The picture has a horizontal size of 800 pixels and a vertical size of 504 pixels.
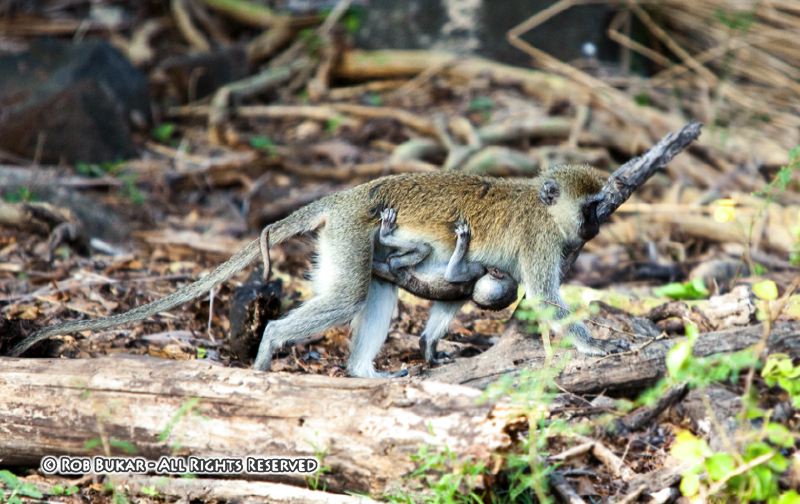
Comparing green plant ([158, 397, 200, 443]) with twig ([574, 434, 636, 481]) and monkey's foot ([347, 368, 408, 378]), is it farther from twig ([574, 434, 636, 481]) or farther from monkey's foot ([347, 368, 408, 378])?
twig ([574, 434, 636, 481])

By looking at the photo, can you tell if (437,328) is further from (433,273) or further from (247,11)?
(247,11)

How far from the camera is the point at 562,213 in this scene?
5.68 m

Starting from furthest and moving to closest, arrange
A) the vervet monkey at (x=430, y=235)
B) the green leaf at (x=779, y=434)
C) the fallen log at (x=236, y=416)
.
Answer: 1. the vervet monkey at (x=430, y=235)
2. the fallen log at (x=236, y=416)
3. the green leaf at (x=779, y=434)

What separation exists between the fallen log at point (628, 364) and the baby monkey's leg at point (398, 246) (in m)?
0.85

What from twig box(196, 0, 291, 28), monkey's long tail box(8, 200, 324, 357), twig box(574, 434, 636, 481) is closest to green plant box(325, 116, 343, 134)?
twig box(196, 0, 291, 28)

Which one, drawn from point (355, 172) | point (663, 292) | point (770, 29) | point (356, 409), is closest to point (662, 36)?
point (770, 29)

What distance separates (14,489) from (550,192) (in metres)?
3.35

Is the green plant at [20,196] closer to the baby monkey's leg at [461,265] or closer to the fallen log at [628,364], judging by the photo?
the baby monkey's leg at [461,265]

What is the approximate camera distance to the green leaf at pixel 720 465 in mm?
3445

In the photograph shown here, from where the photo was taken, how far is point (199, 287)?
5.26 metres

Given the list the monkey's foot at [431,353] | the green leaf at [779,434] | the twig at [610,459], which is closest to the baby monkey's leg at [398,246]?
the monkey's foot at [431,353]

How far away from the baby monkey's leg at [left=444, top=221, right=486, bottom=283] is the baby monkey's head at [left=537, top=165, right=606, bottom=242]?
55cm

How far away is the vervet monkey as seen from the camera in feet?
17.5

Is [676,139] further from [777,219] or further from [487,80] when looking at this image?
[487,80]
